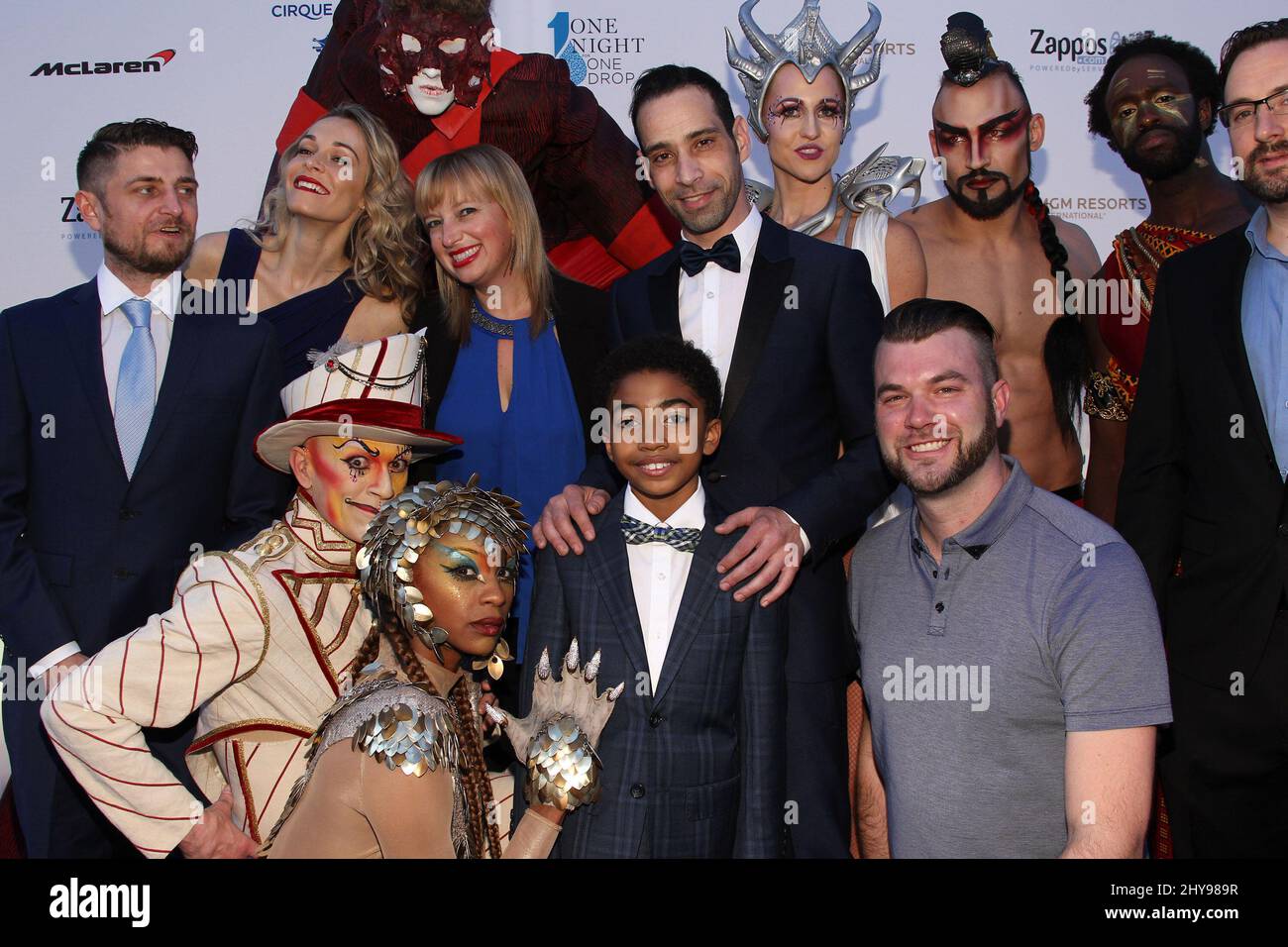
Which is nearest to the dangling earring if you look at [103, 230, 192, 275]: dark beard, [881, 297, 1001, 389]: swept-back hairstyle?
[881, 297, 1001, 389]: swept-back hairstyle

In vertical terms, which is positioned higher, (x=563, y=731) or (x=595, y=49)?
(x=595, y=49)

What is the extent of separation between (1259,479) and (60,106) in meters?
5.10

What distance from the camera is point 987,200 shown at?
188 inches

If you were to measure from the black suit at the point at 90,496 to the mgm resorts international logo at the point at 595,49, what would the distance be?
2.33 m

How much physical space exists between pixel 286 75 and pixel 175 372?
7.72ft

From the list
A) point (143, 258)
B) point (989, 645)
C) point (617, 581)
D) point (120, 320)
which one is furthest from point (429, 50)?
point (989, 645)

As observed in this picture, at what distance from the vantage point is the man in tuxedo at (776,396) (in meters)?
3.36

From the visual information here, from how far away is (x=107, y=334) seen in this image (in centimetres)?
398

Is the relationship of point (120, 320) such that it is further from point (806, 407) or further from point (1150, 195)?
point (1150, 195)

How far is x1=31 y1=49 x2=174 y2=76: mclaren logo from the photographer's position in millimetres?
5711

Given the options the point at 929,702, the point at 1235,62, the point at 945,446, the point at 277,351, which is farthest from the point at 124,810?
the point at 1235,62

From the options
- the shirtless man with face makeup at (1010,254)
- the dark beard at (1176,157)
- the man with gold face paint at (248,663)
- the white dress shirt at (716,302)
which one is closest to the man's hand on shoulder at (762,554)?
the white dress shirt at (716,302)

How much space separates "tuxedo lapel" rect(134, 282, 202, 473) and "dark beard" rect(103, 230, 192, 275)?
15cm

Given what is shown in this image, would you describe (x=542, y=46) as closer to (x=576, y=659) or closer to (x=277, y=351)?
(x=277, y=351)
